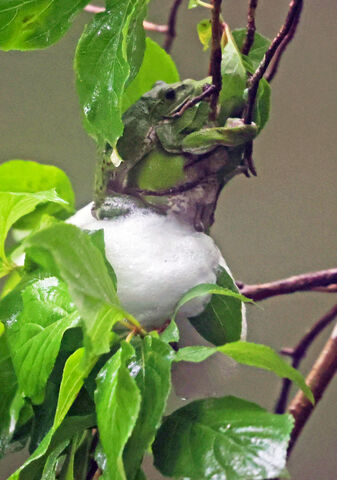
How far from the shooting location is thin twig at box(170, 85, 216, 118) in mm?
403

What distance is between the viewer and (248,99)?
40 cm

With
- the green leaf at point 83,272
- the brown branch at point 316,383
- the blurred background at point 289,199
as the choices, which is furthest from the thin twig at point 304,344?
the green leaf at point 83,272

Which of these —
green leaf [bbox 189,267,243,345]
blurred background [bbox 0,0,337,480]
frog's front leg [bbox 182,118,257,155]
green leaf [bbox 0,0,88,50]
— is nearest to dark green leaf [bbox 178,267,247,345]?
green leaf [bbox 189,267,243,345]

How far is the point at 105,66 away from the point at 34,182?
21 cm

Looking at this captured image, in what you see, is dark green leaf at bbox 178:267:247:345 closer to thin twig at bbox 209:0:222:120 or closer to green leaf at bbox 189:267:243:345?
green leaf at bbox 189:267:243:345

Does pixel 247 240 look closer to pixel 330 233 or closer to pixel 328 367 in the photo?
pixel 330 233

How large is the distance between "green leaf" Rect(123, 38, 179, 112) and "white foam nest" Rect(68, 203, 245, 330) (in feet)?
0.43

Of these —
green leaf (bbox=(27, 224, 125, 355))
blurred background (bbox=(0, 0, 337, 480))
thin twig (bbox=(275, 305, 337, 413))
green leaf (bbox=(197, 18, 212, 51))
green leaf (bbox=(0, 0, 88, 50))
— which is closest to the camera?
green leaf (bbox=(27, 224, 125, 355))

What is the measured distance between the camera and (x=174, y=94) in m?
0.43

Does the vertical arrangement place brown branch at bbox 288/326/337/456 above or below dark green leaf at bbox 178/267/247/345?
below

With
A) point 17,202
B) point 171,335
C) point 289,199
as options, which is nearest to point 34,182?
point 17,202

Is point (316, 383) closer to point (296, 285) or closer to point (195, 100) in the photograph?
point (296, 285)

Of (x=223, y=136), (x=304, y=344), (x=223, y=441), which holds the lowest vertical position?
(x=304, y=344)

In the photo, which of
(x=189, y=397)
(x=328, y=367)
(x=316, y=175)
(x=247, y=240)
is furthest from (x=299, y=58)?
(x=189, y=397)
